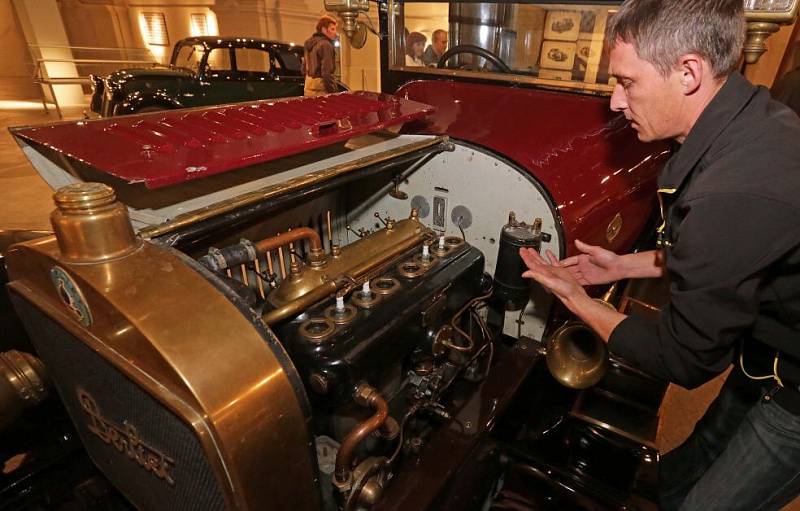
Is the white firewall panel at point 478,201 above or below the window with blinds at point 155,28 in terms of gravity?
below

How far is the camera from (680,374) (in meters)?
1.04

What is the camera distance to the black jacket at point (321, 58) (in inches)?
228

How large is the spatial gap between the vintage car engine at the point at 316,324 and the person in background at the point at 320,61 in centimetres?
426

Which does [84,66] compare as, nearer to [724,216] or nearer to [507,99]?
[507,99]

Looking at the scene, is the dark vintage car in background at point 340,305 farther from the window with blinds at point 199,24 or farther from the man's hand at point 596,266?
the window with blinds at point 199,24

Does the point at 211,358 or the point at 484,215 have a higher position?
the point at 211,358

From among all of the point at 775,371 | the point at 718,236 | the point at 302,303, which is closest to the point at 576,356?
the point at 775,371

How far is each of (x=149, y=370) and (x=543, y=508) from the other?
1.27 m

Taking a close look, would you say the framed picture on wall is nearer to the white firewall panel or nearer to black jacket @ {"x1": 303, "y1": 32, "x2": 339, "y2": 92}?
the white firewall panel

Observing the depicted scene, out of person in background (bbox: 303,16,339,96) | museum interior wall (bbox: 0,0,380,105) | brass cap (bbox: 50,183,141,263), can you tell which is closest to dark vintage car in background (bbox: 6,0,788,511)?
brass cap (bbox: 50,183,141,263)

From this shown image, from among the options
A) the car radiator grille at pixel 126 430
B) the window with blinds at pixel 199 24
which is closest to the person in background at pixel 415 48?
the car radiator grille at pixel 126 430

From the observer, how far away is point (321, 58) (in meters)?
5.82

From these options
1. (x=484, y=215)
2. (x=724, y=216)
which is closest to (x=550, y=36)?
(x=484, y=215)

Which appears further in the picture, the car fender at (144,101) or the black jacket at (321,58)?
the car fender at (144,101)
